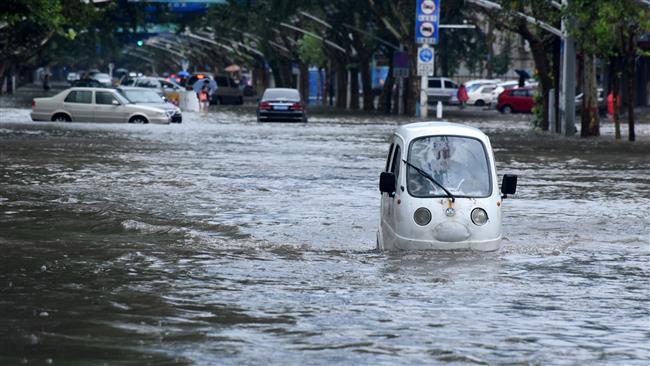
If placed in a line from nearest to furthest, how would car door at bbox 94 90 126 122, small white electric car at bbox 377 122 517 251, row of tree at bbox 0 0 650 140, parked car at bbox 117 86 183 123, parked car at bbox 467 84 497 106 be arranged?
small white electric car at bbox 377 122 517 251 < row of tree at bbox 0 0 650 140 < car door at bbox 94 90 126 122 < parked car at bbox 117 86 183 123 < parked car at bbox 467 84 497 106

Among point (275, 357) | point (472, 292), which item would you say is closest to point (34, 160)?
point (472, 292)

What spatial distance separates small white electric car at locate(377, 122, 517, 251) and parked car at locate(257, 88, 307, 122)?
138 ft

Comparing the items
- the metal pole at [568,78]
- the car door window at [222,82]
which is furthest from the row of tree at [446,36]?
the car door window at [222,82]

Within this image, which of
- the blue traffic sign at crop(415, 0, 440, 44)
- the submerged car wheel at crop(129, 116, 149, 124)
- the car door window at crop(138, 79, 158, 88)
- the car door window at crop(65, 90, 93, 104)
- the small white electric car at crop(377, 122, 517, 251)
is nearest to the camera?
the small white electric car at crop(377, 122, 517, 251)

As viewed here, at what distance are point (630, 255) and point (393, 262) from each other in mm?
2926

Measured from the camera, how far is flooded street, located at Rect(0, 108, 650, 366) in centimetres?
1080

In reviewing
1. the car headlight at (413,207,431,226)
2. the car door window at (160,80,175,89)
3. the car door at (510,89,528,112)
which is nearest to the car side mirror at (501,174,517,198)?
the car headlight at (413,207,431,226)

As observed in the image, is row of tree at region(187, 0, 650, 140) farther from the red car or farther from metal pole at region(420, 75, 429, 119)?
the red car

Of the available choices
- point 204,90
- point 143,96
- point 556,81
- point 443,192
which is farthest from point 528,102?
point 443,192

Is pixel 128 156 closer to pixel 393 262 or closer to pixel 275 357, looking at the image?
pixel 393 262

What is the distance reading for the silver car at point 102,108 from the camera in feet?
167

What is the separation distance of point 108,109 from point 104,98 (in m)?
0.42

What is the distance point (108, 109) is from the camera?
51.1 m

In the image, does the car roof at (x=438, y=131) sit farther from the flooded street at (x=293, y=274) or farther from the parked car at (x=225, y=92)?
the parked car at (x=225, y=92)
